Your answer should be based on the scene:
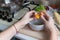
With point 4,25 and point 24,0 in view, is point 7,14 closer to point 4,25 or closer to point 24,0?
point 4,25

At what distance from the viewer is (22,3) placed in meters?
1.03

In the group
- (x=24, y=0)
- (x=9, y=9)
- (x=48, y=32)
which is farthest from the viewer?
(x=24, y=0)

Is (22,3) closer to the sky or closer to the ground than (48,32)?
closer to the sky

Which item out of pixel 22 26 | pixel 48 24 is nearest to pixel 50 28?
pixel 48 24

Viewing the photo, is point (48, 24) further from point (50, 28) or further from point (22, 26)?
point (22, 26)

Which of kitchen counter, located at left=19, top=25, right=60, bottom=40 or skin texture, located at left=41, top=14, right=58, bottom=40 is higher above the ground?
skin texture, located at left=41, top=14, right=58, bottom=40

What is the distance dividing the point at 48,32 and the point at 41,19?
4.0 inches

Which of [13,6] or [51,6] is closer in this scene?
[13,6]

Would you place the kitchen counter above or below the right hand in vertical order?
below

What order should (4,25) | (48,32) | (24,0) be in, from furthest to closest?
(24,0)
(4,25)
(48,32)

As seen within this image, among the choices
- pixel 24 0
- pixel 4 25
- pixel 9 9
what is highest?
pixel 24 0

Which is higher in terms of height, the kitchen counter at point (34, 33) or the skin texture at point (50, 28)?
the skin texture at point (50, 28)

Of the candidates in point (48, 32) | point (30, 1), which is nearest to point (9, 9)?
point (30, 1)

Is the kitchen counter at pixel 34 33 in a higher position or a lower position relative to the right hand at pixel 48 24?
lower
